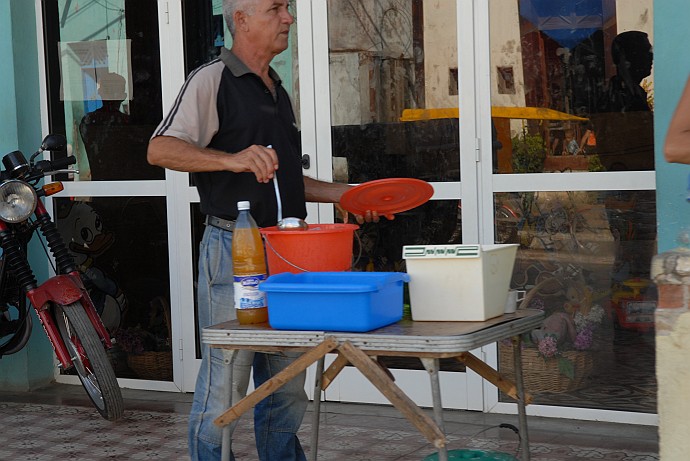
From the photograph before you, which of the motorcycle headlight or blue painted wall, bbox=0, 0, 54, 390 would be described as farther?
blue painted wall, bbox=0, 0, 54, 390

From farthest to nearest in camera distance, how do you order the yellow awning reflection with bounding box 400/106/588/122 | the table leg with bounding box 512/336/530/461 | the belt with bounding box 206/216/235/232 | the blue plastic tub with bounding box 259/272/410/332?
the yellow awning reflection with bounding box 400/106/588/122 → the belt with bounding box 206/216/235/232 → the table leg with bounding box 512/336/530/461 → the blue plastic tub with bounding box 259/272/410/332

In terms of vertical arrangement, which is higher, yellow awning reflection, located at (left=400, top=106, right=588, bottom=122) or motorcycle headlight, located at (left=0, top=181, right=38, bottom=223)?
yellow awning reflection, located at (left=400, top=106, right=588, bottom=122)

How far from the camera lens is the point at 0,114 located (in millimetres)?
6520

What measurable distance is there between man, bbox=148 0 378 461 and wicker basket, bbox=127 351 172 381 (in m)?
2.46

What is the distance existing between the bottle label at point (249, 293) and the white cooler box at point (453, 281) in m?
0.46

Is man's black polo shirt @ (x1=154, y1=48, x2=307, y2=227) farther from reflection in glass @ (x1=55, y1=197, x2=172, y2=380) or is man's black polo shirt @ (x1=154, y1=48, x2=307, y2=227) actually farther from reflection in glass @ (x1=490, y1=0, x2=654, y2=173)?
reflection in glass @ (x1=55, y1=197, x2=172, y2=380)

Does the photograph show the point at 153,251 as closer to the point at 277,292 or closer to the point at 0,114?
the point at 0,114

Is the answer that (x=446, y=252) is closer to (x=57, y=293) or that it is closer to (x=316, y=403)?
(x=316, y=403)

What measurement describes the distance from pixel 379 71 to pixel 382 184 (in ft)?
7.62

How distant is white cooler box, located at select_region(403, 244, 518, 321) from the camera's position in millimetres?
3123

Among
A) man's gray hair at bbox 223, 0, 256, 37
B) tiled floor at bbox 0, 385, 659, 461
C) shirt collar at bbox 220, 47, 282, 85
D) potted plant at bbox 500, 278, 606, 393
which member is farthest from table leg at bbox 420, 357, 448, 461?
A: potted plant at bbox 500, 278, 606, 393

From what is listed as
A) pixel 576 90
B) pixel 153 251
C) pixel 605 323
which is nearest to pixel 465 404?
pixel 605 323

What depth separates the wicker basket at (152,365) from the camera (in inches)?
255

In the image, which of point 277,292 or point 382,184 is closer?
point 277,292
